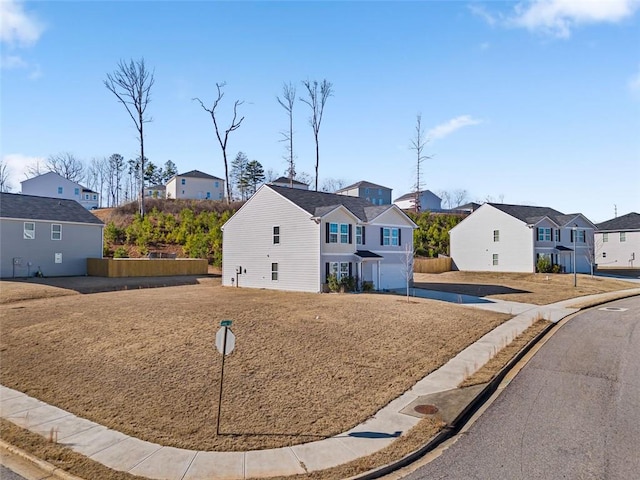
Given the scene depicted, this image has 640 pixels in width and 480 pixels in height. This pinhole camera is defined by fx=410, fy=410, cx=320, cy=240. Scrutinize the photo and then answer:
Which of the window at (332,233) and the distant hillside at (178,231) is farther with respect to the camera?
the distant hillside at (178,231)

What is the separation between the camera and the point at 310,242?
27.8 metres

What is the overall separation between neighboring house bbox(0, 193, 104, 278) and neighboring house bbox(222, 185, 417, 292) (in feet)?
45.7

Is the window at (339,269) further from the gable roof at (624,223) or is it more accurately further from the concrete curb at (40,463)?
the gable roof at (624,223)

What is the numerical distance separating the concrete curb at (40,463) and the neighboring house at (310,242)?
20.2m

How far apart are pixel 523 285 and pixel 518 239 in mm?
9124

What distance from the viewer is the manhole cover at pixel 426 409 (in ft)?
29.7

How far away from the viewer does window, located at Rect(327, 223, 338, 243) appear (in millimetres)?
28172

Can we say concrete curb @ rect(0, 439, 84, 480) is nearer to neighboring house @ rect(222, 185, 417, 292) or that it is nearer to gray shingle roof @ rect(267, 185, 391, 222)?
neighboring house @ rect(222, 185, 417, 292)

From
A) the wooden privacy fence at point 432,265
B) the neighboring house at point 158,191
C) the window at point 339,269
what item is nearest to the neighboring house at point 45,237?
the window at point 339,269

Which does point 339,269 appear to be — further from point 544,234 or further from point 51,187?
point 51,187

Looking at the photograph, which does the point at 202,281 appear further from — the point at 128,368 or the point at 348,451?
the point at 348,451

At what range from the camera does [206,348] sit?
13.1 metres

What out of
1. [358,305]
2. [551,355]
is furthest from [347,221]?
[551,355]

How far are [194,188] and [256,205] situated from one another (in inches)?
1668
